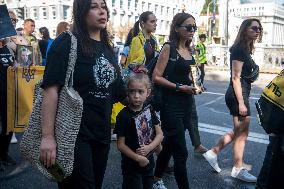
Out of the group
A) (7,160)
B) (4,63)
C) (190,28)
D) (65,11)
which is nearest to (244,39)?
(190,28)

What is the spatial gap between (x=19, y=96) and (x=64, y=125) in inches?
115

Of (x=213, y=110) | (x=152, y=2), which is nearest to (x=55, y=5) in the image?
(x=152, y=2)

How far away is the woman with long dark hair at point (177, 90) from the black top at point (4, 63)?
195 centimetres

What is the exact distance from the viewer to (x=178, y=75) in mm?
3871

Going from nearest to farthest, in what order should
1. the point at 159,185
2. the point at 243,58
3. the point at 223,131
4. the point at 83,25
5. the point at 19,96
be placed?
1. the point at 83,25
2. the point at 159,185
3. the point at 243,58
4. the point at 19,96
5. the point at 223,131

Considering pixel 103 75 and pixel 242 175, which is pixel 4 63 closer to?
pixel 103 75

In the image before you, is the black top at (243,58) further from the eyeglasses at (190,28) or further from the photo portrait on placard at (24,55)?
the photo portrait on placard at (24,55)

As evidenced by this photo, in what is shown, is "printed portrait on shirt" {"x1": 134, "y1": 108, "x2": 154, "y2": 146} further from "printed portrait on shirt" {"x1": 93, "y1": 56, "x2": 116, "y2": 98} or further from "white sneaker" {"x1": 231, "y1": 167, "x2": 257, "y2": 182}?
"white sneaker" {"x1": 231, "y1": 167, "x2": 257, "y2": 182}

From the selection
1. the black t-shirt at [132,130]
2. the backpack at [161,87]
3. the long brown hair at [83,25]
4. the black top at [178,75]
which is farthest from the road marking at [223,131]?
the long brown hair at [83,25]

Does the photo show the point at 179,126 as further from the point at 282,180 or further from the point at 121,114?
the point at 282,180

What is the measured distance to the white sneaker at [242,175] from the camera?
14.3 feet

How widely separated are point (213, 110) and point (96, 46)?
6490mm

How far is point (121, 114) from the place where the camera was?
10.4 feet

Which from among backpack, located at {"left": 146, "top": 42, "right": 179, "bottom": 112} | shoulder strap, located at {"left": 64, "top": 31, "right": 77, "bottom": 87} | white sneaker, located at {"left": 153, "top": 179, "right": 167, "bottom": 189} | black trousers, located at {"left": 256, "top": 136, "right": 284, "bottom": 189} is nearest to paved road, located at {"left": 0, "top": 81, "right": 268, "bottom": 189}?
white sneaker, located at {"left": 153, "top": 179, "right": 167, "bottom": 189}
